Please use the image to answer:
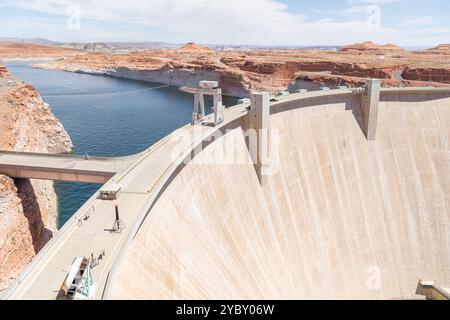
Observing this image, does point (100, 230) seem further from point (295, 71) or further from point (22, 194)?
point (295, 71)

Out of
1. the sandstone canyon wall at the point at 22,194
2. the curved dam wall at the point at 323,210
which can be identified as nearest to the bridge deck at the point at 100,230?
the curved dam wall at the point at 323,210

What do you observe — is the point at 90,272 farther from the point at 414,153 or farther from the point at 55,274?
the point at 414,153

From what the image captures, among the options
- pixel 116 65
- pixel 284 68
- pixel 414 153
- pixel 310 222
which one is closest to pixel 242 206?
pixel 310 222

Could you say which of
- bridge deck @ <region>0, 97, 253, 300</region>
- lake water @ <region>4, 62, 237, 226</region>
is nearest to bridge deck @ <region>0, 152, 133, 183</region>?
bridge deck @ <region>0, 97, 253, 300</region>

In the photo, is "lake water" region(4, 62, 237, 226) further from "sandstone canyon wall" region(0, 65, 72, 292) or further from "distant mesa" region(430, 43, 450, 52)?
"distant mesa" region(430, 43, 450, 52)

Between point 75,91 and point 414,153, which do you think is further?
point 75,91

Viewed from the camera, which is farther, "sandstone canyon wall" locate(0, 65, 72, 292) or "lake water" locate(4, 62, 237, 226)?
"lake water" locate(4, 62, 237, 226)
